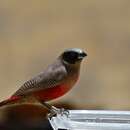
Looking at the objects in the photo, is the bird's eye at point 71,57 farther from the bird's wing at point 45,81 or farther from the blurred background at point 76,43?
the blurred background at point 76,43

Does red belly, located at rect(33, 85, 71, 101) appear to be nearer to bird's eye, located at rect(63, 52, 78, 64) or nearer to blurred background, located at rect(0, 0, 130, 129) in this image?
bird's eye, located at rect(63, 52, 78, 64)

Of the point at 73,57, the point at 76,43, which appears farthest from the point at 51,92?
the point at 76,43

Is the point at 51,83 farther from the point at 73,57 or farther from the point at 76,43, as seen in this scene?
the point at 76,43

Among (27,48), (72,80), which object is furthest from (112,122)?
(27,48)

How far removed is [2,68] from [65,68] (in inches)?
31.2

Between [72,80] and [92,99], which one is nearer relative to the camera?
[72,80]

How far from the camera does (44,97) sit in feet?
6.91

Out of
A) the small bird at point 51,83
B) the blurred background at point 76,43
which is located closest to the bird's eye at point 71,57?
the small bird at point 51,83

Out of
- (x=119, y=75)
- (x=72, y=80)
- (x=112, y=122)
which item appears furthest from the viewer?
(x=119, y=75)

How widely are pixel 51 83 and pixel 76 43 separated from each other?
3.18 ft

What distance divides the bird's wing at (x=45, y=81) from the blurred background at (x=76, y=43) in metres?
0.58

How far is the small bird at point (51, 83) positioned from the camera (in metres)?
2.07

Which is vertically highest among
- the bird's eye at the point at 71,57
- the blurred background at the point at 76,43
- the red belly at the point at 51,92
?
the bird's eye at the point at 71,57

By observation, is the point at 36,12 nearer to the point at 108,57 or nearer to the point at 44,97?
the point at 108,57
